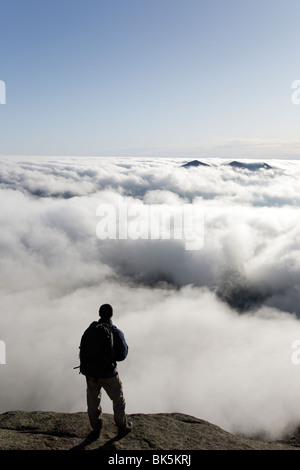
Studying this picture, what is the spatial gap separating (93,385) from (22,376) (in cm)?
20339

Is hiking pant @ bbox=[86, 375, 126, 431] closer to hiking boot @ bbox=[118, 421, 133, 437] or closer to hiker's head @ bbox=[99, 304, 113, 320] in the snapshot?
hiking boot @ bbox=[118, 421, 133, 437]

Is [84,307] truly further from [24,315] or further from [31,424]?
[31,424]

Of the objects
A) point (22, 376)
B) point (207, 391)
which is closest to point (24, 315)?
point (22, 376)

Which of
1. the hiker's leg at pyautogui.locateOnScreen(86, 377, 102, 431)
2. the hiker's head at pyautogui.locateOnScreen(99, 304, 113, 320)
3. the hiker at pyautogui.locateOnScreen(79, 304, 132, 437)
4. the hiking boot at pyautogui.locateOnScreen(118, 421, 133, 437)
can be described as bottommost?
the hiking boot at pyautogui.locateOnScreen(118, 421, 133, 437)

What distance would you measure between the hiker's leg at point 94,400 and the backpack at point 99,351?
45cm

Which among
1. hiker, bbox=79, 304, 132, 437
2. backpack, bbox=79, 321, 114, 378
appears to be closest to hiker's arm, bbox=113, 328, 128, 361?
hiker, bbox=79, 304, 132, 437

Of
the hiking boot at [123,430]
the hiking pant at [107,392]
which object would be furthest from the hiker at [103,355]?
the hiking boot at [123,430]

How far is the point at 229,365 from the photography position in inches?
6890

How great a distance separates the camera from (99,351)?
710cm

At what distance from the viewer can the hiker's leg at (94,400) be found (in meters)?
7.51

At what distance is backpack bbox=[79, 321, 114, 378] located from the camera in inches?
280

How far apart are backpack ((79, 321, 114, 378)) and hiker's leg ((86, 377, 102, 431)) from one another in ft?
1.48
